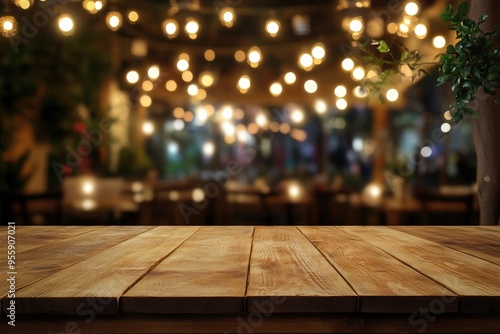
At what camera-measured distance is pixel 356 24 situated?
167 inches

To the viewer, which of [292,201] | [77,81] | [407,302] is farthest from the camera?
[77,81]

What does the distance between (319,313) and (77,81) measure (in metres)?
7.61

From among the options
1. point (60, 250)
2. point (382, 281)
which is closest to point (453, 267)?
point (382, 281)

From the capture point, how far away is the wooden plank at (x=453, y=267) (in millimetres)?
1118

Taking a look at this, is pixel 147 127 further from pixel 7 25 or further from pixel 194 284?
pixel 194 284

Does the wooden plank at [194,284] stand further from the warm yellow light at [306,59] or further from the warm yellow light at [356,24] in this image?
the warm yellow light at [306,59]

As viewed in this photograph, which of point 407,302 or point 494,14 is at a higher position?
point 494,14

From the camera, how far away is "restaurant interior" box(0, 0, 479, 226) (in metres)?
4.80

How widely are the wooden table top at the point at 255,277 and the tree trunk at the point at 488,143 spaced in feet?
3.16

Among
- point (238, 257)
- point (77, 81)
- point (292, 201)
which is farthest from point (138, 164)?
point (238, 257)

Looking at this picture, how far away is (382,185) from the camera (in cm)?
935

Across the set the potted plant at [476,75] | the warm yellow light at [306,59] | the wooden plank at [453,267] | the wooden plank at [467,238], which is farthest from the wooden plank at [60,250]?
the warm yellow light at [306,59]

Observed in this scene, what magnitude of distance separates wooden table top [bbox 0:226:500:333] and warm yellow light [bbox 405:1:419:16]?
251 centimetres

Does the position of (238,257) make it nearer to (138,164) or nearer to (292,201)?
(292,201)
